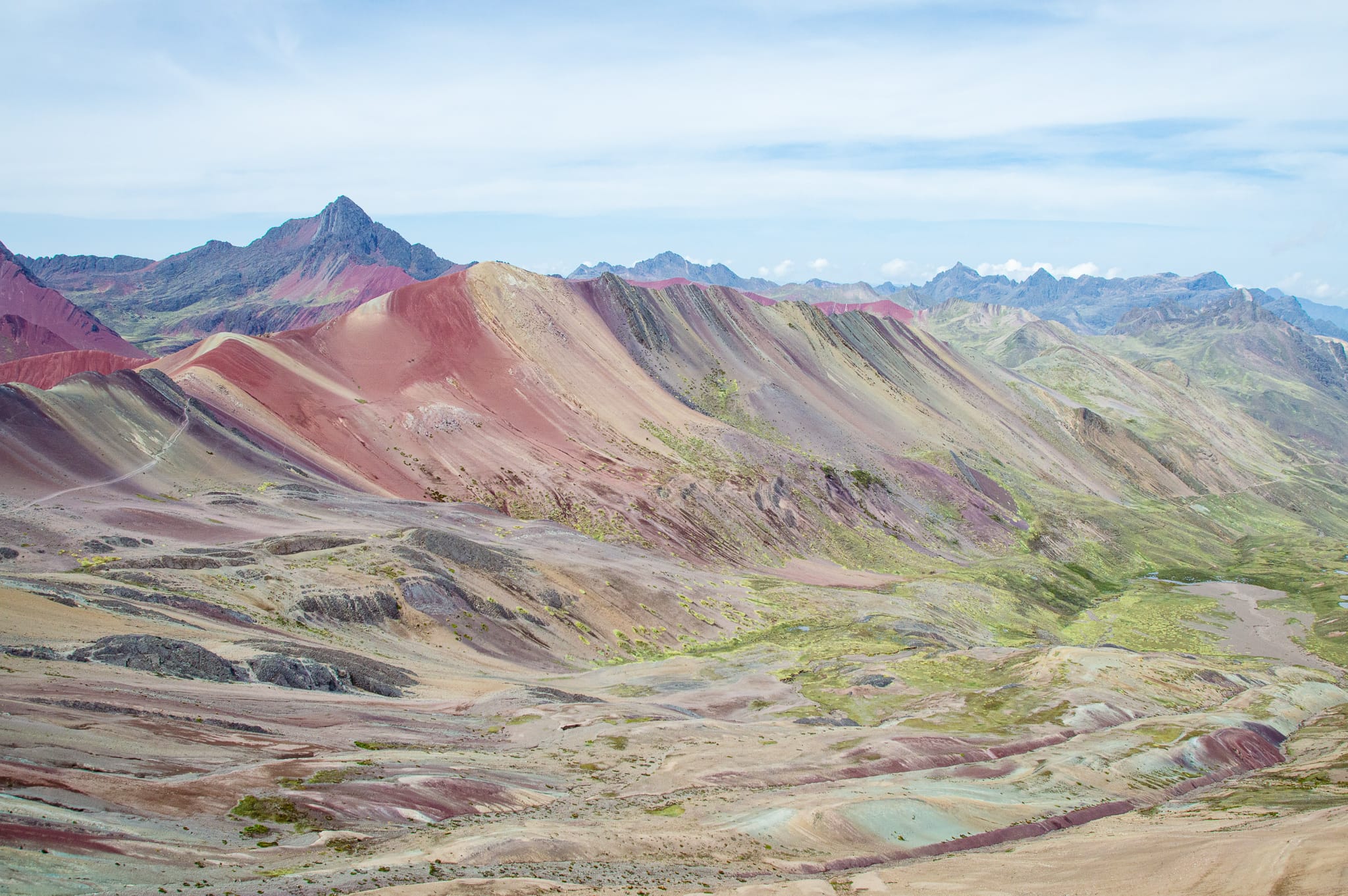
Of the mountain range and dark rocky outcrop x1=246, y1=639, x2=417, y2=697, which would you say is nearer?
the mountain range

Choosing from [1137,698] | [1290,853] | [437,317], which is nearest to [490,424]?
[437,317]

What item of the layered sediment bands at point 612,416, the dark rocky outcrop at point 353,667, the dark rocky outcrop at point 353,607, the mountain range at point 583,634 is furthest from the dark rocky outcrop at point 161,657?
the layered sediment bands at point 612,416

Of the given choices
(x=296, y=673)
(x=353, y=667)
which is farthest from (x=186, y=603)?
(x=296, y=673)

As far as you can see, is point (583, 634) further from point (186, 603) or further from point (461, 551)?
point (186, 603)

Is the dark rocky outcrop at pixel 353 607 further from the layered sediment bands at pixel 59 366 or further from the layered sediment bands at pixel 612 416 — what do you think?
the layered sediment bands at pixel 59 366

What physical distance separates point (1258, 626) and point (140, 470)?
126006 millimetres

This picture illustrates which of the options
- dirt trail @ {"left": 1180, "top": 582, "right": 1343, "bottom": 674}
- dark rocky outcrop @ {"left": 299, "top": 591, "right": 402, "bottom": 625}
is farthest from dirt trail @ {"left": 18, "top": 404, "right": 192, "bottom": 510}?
dirt trail @ {"left": 1180, "top": 582, "right": 1343, "bottom": 674}

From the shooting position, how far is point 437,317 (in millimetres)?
142000

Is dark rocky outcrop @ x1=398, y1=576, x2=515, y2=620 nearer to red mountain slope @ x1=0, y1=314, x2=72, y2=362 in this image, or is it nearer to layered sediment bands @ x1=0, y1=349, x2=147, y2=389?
layered sediment bands @ x1=0, y1=349, x2=147, y2=389

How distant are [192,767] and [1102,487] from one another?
190 metres

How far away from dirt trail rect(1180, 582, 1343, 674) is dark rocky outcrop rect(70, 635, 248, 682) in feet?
327

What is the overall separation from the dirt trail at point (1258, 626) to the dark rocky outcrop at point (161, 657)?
99.5m

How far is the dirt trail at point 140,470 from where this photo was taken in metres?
70.4

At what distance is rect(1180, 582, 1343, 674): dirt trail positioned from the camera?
351ft
